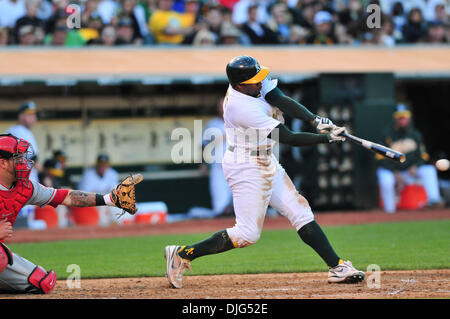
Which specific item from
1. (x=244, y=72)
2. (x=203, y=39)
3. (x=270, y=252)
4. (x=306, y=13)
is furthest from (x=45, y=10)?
(x=244, y=72)

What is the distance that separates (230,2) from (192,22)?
53.9 inches

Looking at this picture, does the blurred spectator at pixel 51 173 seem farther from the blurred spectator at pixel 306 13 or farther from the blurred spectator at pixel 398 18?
the blurred spectator at pixel 398 18

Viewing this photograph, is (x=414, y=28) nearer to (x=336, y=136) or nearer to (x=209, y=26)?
(x=209, y=26)

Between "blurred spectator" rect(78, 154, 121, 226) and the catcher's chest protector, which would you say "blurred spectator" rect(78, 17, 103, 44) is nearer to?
"blurred spectator" rect(78, 154, 121, 226)

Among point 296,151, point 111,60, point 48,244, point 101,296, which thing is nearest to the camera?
point 101,296

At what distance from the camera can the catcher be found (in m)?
5.10

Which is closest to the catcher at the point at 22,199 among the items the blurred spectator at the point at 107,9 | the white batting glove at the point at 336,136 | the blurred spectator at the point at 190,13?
the white batting glove at the point at 336,136

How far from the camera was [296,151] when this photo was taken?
41.0 ft

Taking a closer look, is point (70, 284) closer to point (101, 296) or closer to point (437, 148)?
point (101, 296)

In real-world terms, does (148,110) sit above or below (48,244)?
above

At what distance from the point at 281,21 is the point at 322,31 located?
2.55 feet

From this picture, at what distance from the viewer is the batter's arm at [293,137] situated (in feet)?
16.9

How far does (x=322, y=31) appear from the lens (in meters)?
13.4
